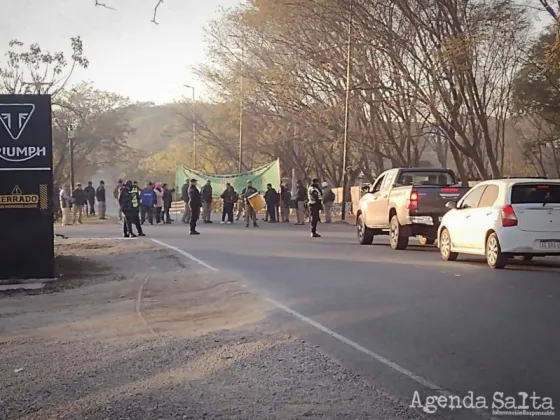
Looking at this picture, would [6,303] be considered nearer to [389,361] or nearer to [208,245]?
[389,361]

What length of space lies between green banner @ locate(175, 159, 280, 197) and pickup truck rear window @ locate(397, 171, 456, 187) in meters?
17.5

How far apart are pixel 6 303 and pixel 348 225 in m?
23.2

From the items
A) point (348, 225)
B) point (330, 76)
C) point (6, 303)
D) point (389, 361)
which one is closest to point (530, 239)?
point (389, 361)

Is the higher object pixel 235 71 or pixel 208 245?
pixel 235 71

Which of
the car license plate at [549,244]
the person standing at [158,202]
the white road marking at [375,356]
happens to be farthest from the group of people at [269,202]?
the white road marking at [375,356]

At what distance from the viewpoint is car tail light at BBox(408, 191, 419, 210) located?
18869 millimetres

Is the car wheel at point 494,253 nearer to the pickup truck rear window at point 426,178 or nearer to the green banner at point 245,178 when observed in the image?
the pickup truck rear window at point 426,178

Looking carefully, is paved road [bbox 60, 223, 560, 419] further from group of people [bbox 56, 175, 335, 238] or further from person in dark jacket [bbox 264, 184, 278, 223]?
person in dark jacket [bbox 264, 184, 278, 223]

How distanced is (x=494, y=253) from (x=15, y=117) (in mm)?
8425

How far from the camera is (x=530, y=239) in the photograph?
14359 millimetres

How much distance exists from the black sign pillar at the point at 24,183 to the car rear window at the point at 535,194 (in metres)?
7.95

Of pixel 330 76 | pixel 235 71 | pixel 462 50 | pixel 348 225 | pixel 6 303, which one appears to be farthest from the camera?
pixel 235 71

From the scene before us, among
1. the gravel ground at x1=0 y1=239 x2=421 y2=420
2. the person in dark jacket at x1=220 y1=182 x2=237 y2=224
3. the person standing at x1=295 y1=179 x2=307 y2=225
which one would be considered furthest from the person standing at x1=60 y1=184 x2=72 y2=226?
the gravel ground at x1=0 y1=239 x2=421 y2=420

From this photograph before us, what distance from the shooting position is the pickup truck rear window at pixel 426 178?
2042cm
